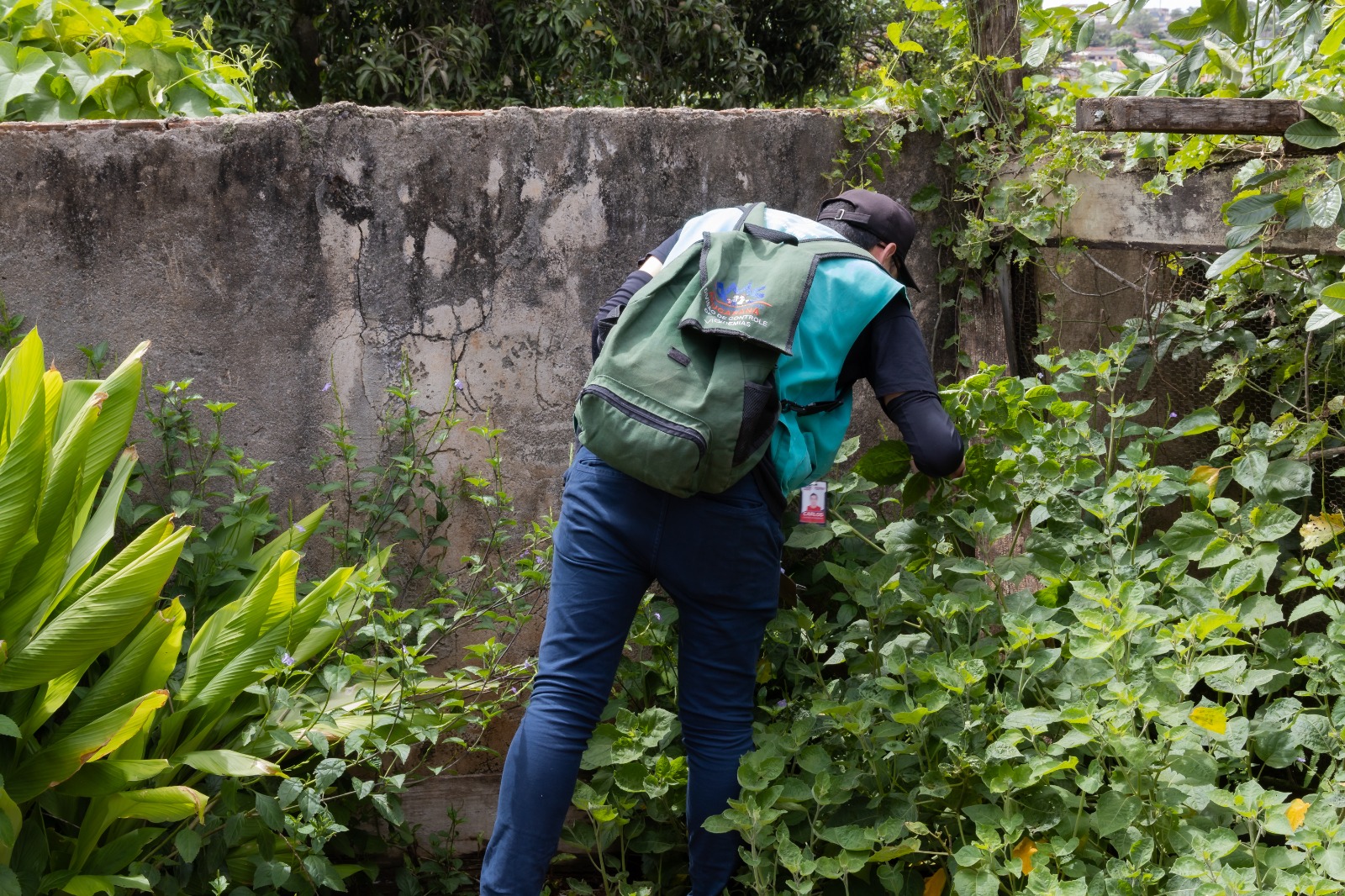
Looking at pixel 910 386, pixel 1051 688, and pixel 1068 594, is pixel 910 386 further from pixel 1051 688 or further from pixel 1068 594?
pixel 1051 688

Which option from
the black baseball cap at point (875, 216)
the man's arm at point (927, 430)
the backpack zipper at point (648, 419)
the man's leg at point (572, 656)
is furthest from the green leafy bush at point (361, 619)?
the black baseball cap at point (875, 216)

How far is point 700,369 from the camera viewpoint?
2127mm

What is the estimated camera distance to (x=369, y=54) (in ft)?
19.9

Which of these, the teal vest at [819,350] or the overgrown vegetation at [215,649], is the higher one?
the teal vest at [819,350]

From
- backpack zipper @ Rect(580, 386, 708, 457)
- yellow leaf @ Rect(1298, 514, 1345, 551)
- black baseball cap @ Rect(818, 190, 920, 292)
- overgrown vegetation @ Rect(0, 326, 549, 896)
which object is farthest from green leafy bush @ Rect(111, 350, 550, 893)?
yellow leaf @ Rect(1298, 514, 1345, 551)

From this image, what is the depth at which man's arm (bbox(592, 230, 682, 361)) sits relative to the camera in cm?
243

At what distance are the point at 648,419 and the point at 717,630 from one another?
0.51 metres

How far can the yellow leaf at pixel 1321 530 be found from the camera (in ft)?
Answer: 8.37

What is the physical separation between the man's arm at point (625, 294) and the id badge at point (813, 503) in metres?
0.60

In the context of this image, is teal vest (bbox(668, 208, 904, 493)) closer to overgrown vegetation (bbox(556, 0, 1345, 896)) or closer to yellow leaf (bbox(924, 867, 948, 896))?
overgrown vegetation (bbox(556, 0, 1345, 896))

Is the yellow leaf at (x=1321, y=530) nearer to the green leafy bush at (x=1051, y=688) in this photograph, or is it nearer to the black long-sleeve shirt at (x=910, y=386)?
the green leafy bush at (x=1051, y=688)

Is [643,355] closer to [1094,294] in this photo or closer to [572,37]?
[1094,294]

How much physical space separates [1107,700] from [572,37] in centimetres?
464

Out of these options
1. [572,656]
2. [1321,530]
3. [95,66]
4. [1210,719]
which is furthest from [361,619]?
[1321,530]
